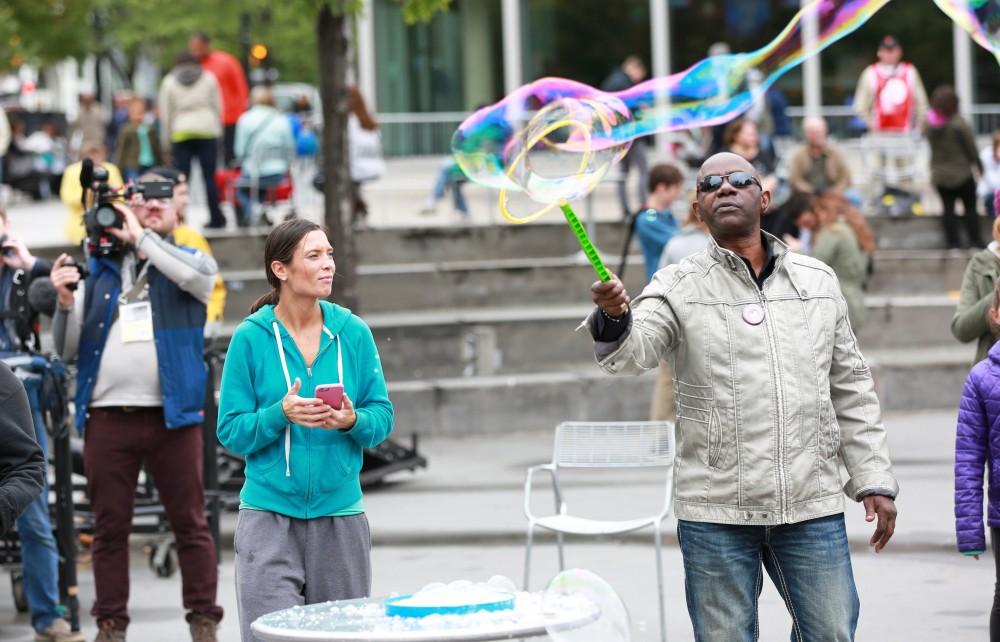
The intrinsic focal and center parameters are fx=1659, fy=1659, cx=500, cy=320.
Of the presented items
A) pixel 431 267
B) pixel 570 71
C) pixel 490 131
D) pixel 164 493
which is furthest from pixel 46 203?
pixel 490 131

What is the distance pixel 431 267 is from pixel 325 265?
34.6ft

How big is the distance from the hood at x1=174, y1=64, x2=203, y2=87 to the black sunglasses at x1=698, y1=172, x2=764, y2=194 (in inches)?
479

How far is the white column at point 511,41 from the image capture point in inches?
877

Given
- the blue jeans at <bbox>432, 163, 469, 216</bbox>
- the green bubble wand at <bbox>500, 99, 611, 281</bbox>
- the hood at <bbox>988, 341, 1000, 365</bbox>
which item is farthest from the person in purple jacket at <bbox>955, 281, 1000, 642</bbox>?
the blue jeans at <bbox>432, 163, 469, 216</bbox>

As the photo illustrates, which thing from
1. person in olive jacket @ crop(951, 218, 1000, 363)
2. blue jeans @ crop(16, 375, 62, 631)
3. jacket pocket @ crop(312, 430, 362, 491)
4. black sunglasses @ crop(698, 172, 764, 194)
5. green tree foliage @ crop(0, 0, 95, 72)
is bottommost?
blue jeans @ crop(16, 375, 62, 631)

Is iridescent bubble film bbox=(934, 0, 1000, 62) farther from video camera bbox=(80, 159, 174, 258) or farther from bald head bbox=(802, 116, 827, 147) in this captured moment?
bald head bbox=(802, 116, 827, 147)

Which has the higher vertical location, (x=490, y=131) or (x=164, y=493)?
(x=490, y=131)

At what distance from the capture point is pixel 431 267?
15.8m

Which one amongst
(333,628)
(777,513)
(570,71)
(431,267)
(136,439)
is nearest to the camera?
(333,628)

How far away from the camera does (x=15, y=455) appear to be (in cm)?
461

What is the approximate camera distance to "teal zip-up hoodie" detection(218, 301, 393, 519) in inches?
205

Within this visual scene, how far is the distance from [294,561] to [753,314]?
5.36 ft

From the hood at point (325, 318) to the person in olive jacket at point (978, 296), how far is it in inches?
117

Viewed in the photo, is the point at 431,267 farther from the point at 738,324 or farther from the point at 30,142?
the point at 30,142
